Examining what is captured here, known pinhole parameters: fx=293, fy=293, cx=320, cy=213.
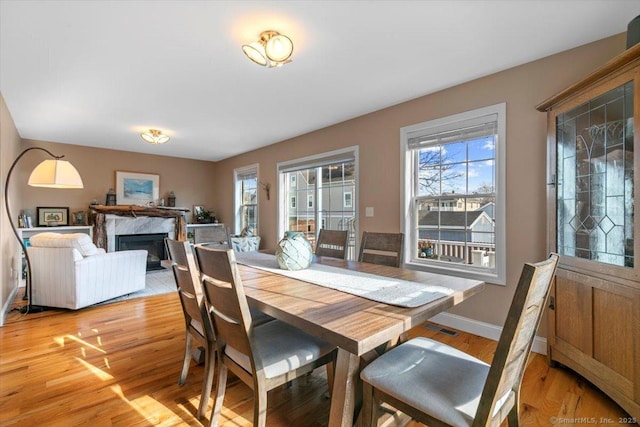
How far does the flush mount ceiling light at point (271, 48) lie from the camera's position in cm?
202

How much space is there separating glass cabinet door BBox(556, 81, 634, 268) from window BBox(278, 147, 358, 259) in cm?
216

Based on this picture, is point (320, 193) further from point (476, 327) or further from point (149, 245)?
point (149, 245)

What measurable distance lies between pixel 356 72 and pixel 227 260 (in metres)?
2.16

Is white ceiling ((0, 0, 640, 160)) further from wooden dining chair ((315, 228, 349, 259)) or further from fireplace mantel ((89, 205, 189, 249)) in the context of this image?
fireplace mantel ((89, 205, 189, 249))

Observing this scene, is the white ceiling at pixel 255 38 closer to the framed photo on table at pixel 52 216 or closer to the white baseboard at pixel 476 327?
the framed photo on table at pixel 52 216

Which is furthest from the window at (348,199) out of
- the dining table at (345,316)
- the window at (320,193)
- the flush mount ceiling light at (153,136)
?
the flush mount ceiling light at (153,136)

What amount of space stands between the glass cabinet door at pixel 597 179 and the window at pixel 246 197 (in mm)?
4701

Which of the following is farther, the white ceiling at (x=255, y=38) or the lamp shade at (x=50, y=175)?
the lamp shade at (x=50, y=175)

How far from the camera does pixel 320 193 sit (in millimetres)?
4586

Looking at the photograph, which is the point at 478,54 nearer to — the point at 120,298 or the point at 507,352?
the point at 507,352

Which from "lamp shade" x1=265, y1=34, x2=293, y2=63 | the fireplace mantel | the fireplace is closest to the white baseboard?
"lamp shade" x1=265, y1=34, x2=293, y2=63

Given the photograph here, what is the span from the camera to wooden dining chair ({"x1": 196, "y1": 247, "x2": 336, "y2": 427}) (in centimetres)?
122

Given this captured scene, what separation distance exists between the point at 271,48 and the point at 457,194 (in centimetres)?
219

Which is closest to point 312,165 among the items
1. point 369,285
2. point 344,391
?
point 369,285
